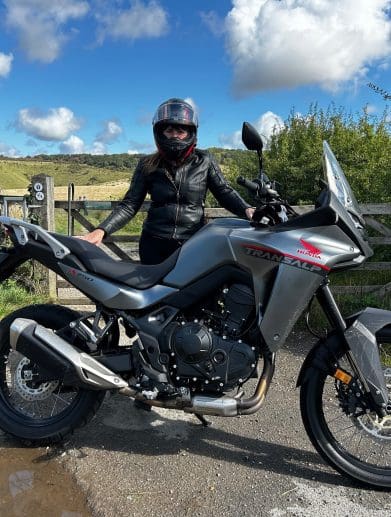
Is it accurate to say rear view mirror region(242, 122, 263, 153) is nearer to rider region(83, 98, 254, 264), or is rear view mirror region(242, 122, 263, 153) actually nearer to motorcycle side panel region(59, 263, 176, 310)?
rider region(83, 98, 254, 264)

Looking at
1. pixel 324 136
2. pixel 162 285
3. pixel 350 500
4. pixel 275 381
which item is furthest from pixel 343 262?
pixel 324 136

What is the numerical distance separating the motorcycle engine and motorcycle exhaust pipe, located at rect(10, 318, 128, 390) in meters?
0.42

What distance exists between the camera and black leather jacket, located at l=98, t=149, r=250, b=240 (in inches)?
141

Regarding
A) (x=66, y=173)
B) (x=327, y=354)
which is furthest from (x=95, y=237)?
(x=66, y=173)

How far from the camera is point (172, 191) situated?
3578mm

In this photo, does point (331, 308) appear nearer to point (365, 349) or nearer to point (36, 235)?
point (365, 349)

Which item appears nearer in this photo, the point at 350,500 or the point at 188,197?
the point at 350,500

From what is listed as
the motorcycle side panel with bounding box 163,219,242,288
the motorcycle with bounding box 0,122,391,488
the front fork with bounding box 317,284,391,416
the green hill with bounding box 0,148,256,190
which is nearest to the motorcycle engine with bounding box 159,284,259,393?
the motorcycle with bounding box 0,122,391,488

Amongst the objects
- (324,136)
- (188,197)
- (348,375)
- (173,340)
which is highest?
(324,136)

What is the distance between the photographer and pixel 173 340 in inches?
110

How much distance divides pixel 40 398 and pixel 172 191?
170 centimetres

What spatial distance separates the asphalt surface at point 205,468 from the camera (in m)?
2.56

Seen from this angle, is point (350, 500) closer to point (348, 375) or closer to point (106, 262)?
point (348, 375)

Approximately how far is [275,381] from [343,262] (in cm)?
188
